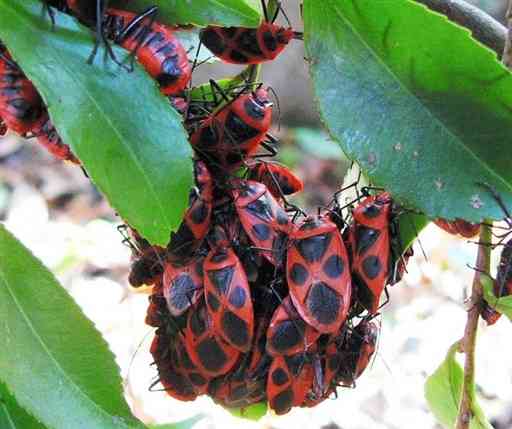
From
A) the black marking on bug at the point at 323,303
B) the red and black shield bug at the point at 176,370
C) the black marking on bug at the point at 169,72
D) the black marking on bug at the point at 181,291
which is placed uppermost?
the black marking on bug at the point at 169,72

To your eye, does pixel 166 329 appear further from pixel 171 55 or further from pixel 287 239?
pixel 171 55

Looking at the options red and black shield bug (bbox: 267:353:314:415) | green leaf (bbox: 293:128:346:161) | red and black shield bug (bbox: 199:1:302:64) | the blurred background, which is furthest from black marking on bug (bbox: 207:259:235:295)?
green leaf (bbox: 293:128:346:161)

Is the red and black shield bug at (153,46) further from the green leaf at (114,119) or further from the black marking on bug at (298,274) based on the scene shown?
the black marking on bug at (298,274)

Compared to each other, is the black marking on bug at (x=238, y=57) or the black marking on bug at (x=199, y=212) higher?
the black marking on bug at (x=238, y=57)

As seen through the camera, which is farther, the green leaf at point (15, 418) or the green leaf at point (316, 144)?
the green leaf at point (316, 144)

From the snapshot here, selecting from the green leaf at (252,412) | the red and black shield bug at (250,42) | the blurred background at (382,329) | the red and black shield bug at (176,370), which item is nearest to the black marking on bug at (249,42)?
the red and black shield bug at (250,42)

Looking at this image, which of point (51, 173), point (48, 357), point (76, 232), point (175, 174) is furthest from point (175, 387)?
point (51, 173)

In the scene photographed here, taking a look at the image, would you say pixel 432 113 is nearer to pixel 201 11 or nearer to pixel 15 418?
pixel 201 11

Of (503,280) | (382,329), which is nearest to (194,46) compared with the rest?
(503,280)
